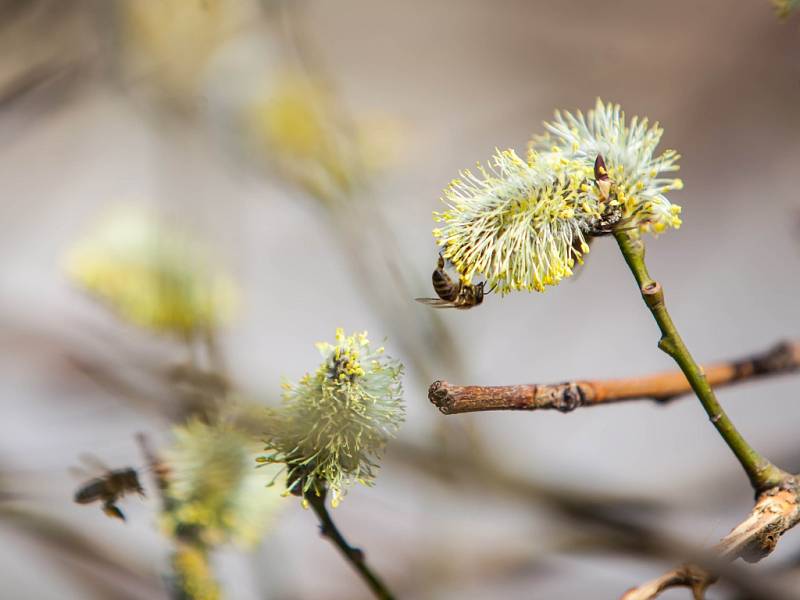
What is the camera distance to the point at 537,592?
71 centimetres

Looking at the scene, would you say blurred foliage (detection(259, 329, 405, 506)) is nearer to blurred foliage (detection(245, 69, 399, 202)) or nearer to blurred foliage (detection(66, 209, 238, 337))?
blurred foliage (detection(66, 209, 238, 337))

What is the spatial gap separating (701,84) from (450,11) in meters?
0.35

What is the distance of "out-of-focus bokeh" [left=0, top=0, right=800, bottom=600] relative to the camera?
0.61m

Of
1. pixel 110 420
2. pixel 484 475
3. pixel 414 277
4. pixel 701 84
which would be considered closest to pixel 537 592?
pixel 484 475

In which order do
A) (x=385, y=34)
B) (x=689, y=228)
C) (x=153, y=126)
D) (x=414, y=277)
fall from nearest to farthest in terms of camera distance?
(x=414, y=277), (x=153, y=126), (x=689, y=228), (x=385, y=34)

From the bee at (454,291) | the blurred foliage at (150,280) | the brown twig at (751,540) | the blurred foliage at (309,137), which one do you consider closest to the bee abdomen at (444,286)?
the bee at (454,291)

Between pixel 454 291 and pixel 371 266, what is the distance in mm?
518

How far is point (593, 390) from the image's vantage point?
28 cm

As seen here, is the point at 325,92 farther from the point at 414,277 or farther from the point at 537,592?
the point at 537,592

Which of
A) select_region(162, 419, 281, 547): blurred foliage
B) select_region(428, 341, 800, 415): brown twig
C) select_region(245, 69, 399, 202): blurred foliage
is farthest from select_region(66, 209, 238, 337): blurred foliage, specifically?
select_region(428, 341, 800, 415): brown twig

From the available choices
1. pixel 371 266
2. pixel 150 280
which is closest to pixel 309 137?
pixel 371 266

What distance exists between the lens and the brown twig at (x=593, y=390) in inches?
8.7

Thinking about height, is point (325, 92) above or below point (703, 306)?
above

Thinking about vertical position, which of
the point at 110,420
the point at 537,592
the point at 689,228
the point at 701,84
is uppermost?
the point at 701,84
